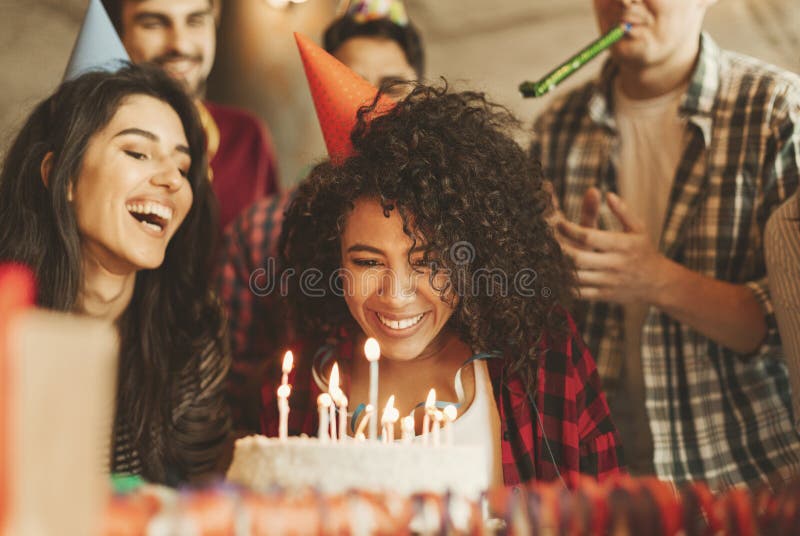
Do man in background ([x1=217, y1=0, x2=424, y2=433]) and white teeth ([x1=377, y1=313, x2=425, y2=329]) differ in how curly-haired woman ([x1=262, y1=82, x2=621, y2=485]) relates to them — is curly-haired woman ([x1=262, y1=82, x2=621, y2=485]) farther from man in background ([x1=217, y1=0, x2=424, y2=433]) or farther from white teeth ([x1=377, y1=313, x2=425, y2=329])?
man in background ([x1=217, y1=0, x2=424, y2=433])

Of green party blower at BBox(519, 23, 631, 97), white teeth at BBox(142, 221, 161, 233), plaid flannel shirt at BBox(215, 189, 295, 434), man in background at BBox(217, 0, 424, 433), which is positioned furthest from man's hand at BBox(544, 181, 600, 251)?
white teeth at BBox(142, 221, 161, 233)

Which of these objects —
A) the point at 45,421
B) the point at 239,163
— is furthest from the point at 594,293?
the point at 239,163

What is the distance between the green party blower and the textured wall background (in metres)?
0.69

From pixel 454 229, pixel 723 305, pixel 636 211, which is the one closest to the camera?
pixel 454 229

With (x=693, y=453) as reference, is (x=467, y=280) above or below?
above

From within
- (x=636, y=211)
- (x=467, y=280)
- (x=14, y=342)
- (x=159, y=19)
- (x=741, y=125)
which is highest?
(x=159, y=19)

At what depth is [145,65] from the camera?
1.90 metres

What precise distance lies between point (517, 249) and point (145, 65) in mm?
1061

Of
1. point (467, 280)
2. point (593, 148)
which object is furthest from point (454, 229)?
point (593, 148)

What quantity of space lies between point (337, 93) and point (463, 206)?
1.16 feet

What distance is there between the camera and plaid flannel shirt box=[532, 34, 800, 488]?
1944 mm

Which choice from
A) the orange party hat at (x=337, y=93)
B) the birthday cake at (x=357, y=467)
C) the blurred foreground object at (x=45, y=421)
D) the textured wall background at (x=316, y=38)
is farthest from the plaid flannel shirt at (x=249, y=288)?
the blurred foreground object at (x=45, y=421)

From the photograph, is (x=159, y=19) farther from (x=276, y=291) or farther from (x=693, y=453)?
(x=693, y=453)

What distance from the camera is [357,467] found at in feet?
3.05
